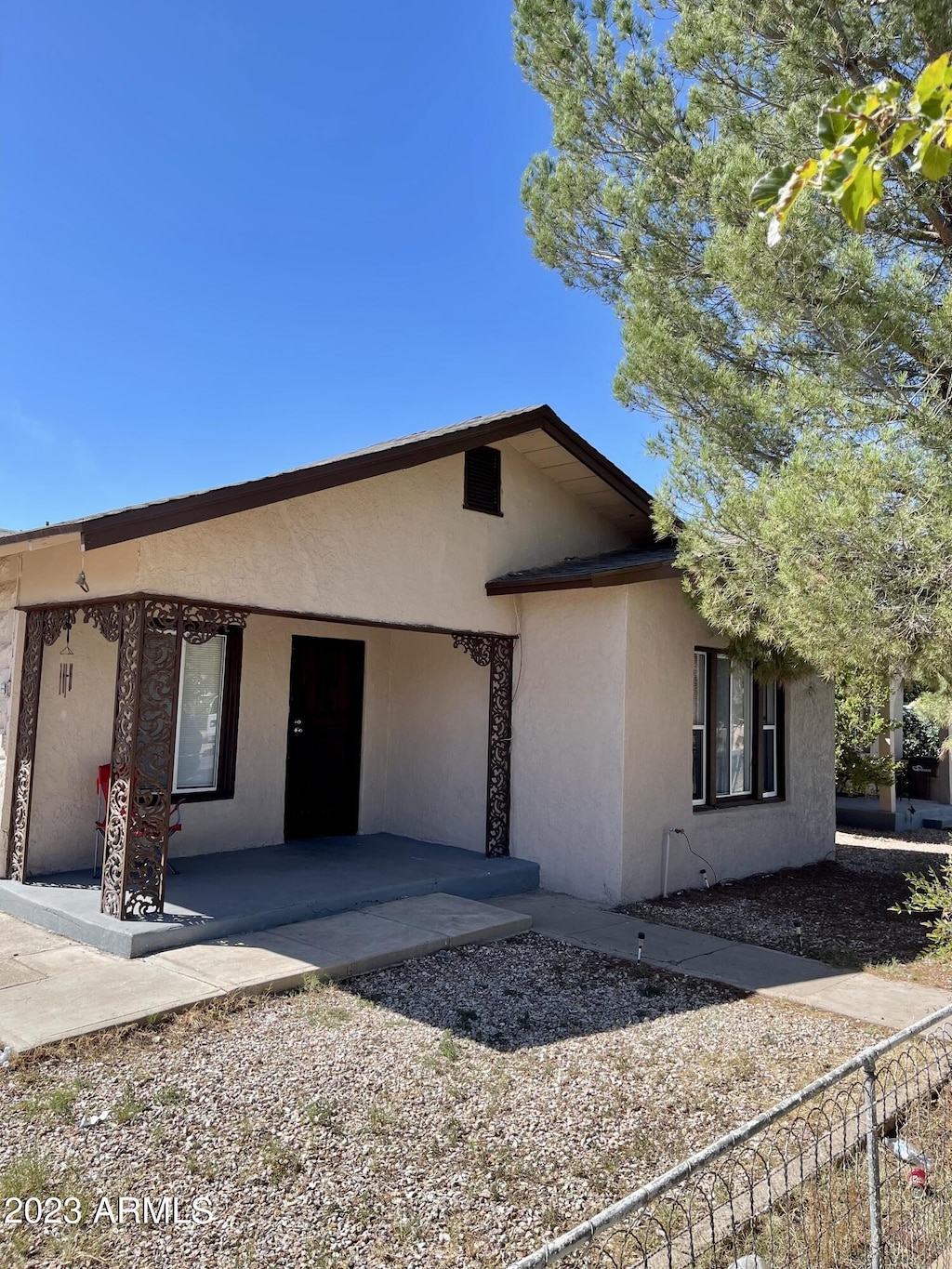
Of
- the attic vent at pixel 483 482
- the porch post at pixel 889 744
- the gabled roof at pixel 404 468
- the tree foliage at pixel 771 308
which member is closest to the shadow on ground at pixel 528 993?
the tree foliage at pixel 771 308

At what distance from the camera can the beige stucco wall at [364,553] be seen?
22.4 feet

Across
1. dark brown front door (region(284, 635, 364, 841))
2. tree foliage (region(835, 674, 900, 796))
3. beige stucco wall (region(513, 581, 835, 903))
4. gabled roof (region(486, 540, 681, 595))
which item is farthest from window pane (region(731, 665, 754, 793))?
tree foliage (region(835, 674, 900, 796))

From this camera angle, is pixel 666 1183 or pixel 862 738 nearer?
pixel 666 1183

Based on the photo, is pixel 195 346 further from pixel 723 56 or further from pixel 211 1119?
pixel 211 1119

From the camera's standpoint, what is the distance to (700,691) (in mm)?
9672

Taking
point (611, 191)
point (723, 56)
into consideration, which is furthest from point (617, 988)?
point (723, 56)

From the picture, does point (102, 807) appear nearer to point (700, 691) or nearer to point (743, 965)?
point (743, 965)

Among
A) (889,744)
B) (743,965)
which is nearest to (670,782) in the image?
(743,965)

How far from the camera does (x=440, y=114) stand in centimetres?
1261

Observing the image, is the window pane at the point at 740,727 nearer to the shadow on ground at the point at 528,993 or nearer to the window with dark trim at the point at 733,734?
the window with dark trim at the point at 733,734

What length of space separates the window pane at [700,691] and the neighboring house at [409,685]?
0.04 m

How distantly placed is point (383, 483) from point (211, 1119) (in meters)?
5.78

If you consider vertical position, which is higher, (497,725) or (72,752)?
(497,725)

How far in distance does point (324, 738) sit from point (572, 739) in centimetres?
320
